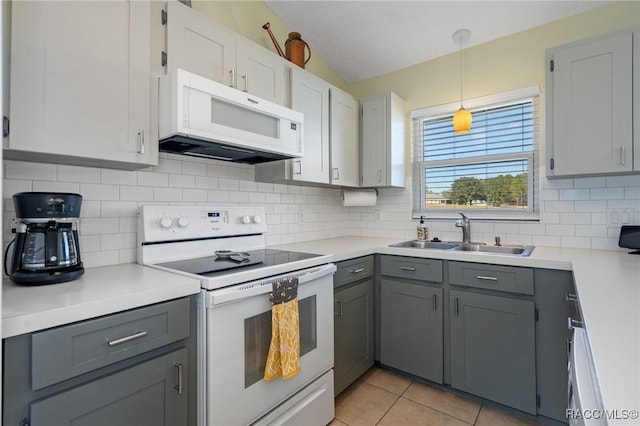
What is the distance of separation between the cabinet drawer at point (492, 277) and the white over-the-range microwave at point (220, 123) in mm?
1249

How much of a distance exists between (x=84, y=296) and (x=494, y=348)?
2092 mm

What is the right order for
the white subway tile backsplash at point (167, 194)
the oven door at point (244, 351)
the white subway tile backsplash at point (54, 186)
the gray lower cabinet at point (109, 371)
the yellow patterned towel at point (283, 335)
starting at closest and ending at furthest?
the gray lower cabinet at point (109, 371) → the oven door at point (244, 351) → the white subway tile backsplash at point (54, 186) → the yellow patterned towel at point (283, 335) → the white subway tile backsplash at point (167, 194)

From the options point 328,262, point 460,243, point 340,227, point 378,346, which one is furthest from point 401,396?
point 340,227

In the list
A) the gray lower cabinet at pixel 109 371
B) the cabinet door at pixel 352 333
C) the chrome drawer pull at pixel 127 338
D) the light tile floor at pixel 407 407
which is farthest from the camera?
the cabinet door at pixel 352 333

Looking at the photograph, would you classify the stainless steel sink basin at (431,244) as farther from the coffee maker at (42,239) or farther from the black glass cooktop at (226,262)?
the coffee maker at (42,239)

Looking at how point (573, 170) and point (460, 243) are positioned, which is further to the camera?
point (460, 243)

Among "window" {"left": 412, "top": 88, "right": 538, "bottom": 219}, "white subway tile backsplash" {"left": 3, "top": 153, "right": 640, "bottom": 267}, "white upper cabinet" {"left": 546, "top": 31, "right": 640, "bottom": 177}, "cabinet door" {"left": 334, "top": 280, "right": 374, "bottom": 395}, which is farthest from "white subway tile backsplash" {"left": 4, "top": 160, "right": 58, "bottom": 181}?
"white upper cabinet" {"left": 546, "top": 31, "right": 640, "bottom": 177}

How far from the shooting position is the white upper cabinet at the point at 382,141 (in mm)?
2727

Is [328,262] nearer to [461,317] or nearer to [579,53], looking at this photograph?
[461,317]

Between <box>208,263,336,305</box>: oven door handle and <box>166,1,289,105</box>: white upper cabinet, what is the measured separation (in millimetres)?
1077

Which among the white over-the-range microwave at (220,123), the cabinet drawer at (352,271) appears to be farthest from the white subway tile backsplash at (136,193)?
the cabinet drawer at (352,271)

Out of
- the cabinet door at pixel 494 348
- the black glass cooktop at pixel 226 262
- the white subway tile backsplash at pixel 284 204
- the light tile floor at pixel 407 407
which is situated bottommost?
the light tile floor at pixel 407 407

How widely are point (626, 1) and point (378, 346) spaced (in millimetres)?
2833

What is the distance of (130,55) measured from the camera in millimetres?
1379
